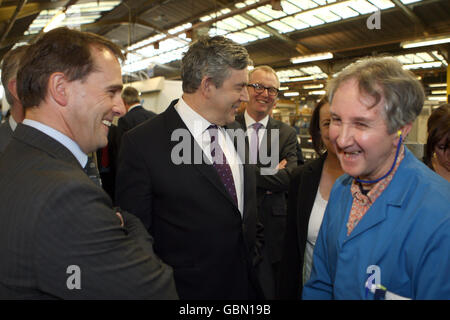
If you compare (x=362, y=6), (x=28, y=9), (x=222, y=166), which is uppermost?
(x=362, y=6)

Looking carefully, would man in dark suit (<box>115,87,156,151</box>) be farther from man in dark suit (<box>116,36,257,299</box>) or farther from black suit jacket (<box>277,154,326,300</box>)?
black suit jacket (<box>277,154,326,300</box>)

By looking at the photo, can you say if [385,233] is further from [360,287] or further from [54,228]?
[54,228]

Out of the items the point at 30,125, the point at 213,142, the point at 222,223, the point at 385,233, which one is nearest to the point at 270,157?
the point at 213,142

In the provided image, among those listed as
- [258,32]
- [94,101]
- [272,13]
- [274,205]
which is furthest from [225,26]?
[94,101]

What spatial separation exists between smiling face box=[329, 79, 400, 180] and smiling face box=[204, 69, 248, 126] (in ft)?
2.47

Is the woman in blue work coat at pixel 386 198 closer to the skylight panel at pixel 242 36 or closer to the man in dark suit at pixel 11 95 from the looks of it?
the man in dark suit at pixel 11 95

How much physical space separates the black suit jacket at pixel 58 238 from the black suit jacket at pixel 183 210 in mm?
637

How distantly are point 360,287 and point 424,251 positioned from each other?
244 millimetres

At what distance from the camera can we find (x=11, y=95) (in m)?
2.04

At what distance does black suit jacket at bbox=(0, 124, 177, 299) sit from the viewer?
2.76ft

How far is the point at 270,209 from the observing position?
252cm

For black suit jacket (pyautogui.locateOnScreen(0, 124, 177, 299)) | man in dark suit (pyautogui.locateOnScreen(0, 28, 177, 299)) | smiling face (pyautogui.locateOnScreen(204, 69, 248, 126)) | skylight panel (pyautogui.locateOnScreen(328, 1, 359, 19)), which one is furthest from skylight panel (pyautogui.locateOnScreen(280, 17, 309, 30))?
black suit jacket (pyautogui.locateOnScreen(0, 124, 177, 299))

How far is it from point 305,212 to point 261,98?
1163mm

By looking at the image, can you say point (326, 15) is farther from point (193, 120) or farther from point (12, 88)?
point (12, 88)
